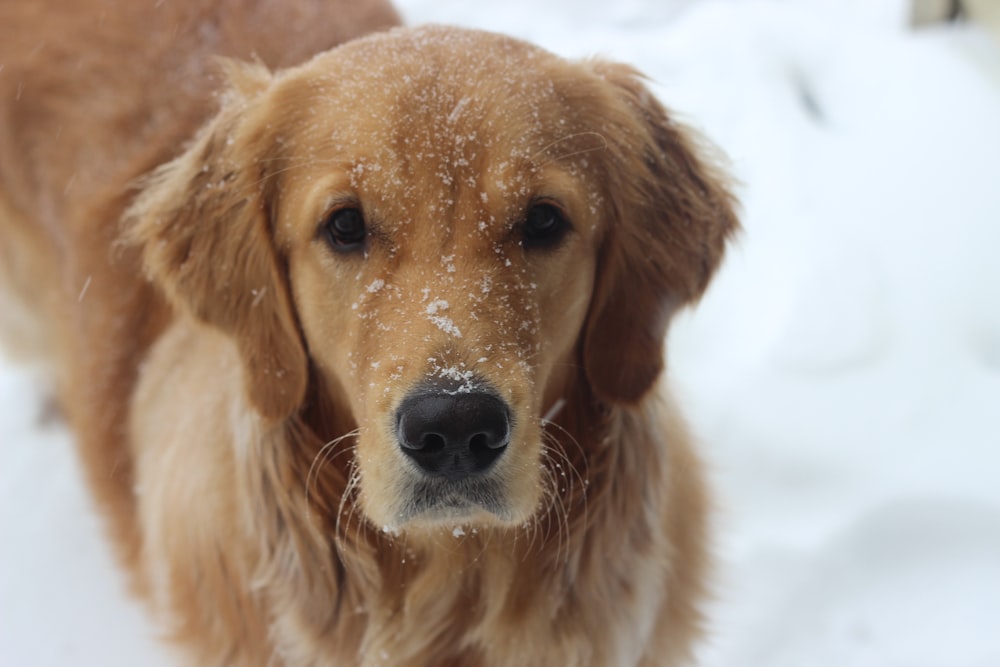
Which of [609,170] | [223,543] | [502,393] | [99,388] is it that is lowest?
[99,388]

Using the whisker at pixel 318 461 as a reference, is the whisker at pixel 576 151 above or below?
Result: above

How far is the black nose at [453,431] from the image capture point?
1.75m

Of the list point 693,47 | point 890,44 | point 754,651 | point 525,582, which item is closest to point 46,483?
point 525,582

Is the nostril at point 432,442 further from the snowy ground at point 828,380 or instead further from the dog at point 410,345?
the snowy ground at point 828,380

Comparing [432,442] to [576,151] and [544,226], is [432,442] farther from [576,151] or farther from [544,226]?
[576,151]

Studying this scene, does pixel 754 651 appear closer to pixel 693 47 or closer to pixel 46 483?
pixel 46 483

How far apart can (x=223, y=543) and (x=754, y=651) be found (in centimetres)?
157

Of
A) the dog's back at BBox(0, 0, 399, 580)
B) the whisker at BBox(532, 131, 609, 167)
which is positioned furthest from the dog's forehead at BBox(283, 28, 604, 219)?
the dog's back at BBox(0, 0, 399, 580)

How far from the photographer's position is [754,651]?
2.99 metres

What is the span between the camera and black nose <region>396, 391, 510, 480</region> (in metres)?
1.75

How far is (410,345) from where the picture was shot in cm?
185

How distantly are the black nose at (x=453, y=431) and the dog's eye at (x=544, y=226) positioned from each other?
0.41 metres

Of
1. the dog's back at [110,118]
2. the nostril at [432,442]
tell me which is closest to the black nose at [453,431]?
the nostril at [432,442]

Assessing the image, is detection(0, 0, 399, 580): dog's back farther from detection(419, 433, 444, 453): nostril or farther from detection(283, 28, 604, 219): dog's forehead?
detection(419, 433, 444, 453): nostril
